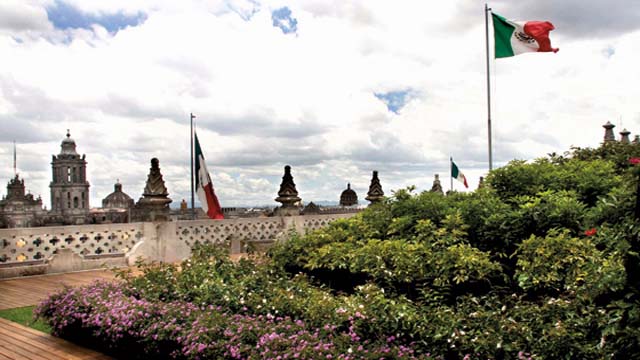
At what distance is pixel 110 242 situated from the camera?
47.7 feet

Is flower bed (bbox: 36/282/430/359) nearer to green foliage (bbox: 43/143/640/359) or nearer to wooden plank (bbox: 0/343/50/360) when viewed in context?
green foliage (bbox: 43/143/640/359)

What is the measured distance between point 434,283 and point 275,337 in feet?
6.93

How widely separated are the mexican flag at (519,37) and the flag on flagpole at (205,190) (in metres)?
9.75

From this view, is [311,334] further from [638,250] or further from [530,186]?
[530,186]

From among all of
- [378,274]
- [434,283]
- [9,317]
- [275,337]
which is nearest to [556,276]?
[434,283]

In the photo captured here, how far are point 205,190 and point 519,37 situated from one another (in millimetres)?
10715

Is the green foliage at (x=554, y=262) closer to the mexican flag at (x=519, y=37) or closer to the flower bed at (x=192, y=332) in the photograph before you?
the flower bed at (x=192, y=332)

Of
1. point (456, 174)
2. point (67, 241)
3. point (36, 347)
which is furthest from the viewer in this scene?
point (456, 174)

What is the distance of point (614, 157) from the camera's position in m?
10.6

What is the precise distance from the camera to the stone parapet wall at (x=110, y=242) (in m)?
13.0

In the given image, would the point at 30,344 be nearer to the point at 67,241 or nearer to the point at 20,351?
the point at 20,351

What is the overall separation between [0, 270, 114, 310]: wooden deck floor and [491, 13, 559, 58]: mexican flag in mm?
13260

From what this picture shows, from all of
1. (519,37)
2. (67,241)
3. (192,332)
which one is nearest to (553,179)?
(192,332)

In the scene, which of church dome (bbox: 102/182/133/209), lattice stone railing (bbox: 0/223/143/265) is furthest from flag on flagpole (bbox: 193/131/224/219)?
church dome (bbox: 102/182/133/209)
